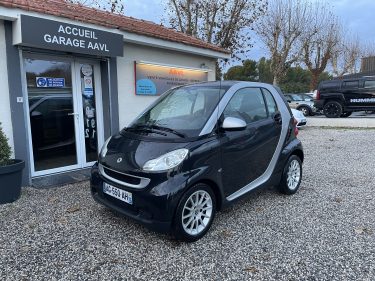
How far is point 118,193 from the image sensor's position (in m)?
3.37

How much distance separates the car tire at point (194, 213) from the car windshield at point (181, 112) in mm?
635

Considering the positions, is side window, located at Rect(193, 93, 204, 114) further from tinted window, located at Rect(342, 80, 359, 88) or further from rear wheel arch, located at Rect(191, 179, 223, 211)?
tinted window, located at Rect(342, 80, 359, 88)

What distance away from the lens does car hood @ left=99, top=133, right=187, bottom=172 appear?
324 centimetres

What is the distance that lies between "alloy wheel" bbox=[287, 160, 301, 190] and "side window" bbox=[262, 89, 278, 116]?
0.88m

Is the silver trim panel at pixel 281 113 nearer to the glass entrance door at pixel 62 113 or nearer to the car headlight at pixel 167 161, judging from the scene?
the car headlight at pixel 167 161

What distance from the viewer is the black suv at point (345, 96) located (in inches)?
611

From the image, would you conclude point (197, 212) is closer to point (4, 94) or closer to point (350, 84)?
point (4, 94)

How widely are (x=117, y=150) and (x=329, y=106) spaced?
15666mm

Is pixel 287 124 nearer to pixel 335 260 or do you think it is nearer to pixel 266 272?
pixel 335 260

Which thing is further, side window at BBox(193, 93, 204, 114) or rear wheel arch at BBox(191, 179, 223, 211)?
side window at BBox(193, 93, 204, 114)

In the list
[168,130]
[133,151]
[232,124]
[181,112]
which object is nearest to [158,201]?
[133,151]

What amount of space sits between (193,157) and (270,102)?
1846 mm

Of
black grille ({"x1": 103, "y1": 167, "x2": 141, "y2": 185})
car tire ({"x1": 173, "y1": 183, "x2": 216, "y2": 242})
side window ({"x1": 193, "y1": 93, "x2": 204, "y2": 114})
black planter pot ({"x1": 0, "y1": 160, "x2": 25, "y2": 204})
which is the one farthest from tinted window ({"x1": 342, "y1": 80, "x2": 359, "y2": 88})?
black planter pot ({"x1": 0, "y1": 160, "x2": 25, "y2": 204})

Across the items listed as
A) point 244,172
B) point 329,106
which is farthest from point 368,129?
point 244,172
